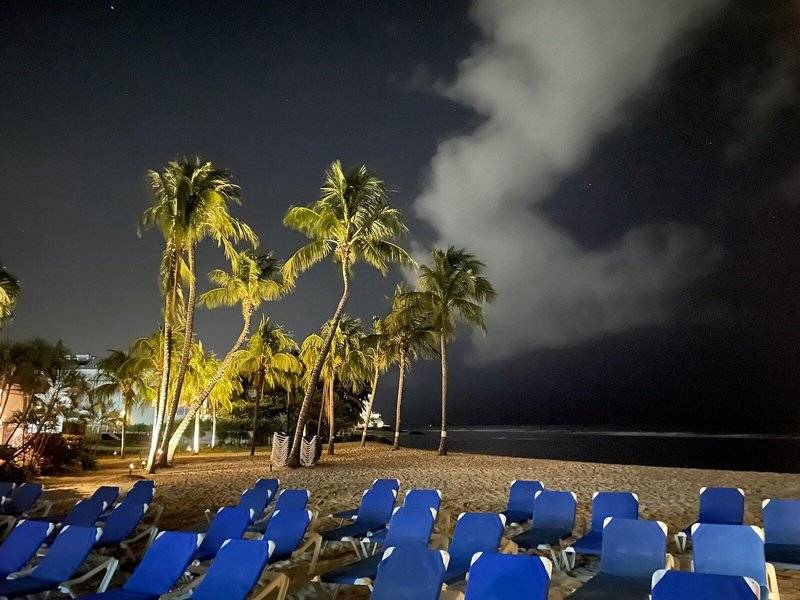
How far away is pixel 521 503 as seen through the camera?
866cm

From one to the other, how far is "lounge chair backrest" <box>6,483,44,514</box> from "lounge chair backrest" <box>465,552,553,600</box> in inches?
320

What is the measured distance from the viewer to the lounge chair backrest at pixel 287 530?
621 centimetres

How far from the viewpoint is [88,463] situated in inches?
868

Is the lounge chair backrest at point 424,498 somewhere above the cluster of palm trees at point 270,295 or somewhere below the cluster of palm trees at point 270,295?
below

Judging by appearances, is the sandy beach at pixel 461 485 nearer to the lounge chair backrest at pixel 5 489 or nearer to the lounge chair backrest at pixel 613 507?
the lounge chair backrest at pixel 613 507

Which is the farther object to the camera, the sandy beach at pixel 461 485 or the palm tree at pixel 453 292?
the palm tree at pixel 453 292

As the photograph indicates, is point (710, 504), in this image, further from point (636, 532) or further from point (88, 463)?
point (88, 463)

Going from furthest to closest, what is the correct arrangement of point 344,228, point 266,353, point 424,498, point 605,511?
point 266,353 < point 344,228 < point 424,498 < point 605,511

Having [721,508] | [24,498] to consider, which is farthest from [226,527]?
[721,508]

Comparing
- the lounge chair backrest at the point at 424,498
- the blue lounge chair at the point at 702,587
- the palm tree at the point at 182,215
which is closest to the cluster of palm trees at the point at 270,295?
the palm tree at the point at 182,215

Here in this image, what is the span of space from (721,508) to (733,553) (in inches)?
108

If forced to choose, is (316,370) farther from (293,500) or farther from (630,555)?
(630,555)

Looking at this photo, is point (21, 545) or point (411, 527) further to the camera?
point (411, 527)

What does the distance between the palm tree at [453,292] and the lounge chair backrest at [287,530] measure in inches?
814
